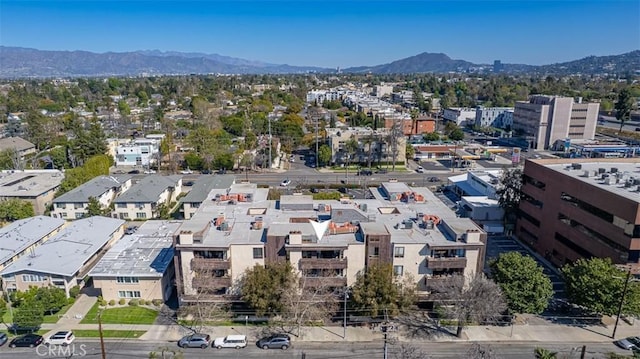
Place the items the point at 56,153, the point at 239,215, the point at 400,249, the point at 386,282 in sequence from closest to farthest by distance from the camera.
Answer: the point at 386,282 → the point at 400,249 → the point at 239,215 → the point at 56,153

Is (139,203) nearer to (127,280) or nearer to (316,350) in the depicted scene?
(127,280)

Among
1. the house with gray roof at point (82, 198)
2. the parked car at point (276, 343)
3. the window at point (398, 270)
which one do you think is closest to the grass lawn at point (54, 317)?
the parked car at point (276, 343)

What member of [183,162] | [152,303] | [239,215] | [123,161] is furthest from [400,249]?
[123,161]

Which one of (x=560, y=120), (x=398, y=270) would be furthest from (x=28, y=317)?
(x=560, y=120)

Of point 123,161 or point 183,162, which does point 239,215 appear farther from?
point 123,161

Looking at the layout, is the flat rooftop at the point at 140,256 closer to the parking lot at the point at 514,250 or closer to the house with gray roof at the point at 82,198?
the house with gray roof at the point at 82,198
